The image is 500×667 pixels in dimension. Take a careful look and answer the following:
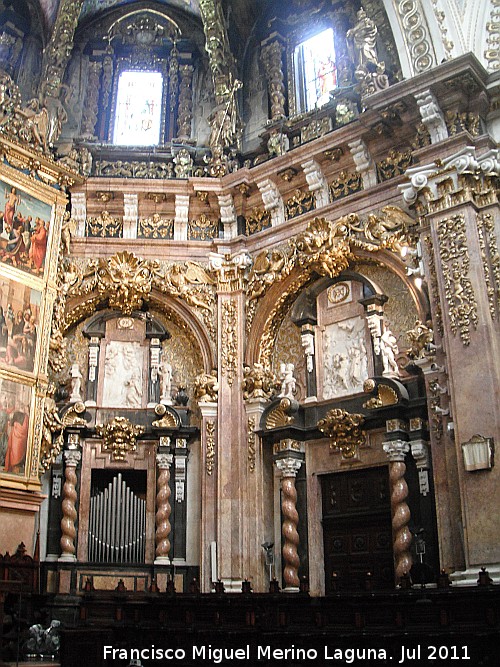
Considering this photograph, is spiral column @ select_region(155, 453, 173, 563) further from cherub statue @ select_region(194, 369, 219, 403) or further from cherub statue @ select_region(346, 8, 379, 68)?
cherub statue @ select_region(346, 8, 379, 68)

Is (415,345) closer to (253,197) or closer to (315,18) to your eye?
(253,197)

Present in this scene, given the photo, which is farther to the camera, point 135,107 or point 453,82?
point 135,107

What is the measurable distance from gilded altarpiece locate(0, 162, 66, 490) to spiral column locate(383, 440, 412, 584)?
6.35 m

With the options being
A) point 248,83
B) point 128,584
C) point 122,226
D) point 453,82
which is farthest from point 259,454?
point 248,83

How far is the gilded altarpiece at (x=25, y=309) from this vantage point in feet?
45.0

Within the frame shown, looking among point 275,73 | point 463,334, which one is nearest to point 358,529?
point 463,334

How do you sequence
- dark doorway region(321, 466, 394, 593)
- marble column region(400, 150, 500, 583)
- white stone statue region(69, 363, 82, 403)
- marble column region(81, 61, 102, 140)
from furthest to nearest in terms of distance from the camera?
1. marble column region(81, 61, 102, 140)
2. white stone statue region(69, 363, 82, 403)
3. dark doorway region(321, 466, 394, 593)
4. marble column region(400, 150, 500, 583)

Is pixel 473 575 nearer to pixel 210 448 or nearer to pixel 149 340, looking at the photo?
pixel 210 448

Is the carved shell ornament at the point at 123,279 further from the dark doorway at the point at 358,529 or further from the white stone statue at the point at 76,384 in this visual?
the dark doorway at the point at 358,529

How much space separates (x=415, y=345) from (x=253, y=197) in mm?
5409

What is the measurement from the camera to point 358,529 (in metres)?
13.5

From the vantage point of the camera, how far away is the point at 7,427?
13625mm

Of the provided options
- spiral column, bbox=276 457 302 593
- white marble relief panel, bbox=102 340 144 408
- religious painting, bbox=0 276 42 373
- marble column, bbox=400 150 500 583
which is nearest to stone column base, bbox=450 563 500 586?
marble column, bbox=400 150 500 583

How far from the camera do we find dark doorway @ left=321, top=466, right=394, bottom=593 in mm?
13102
